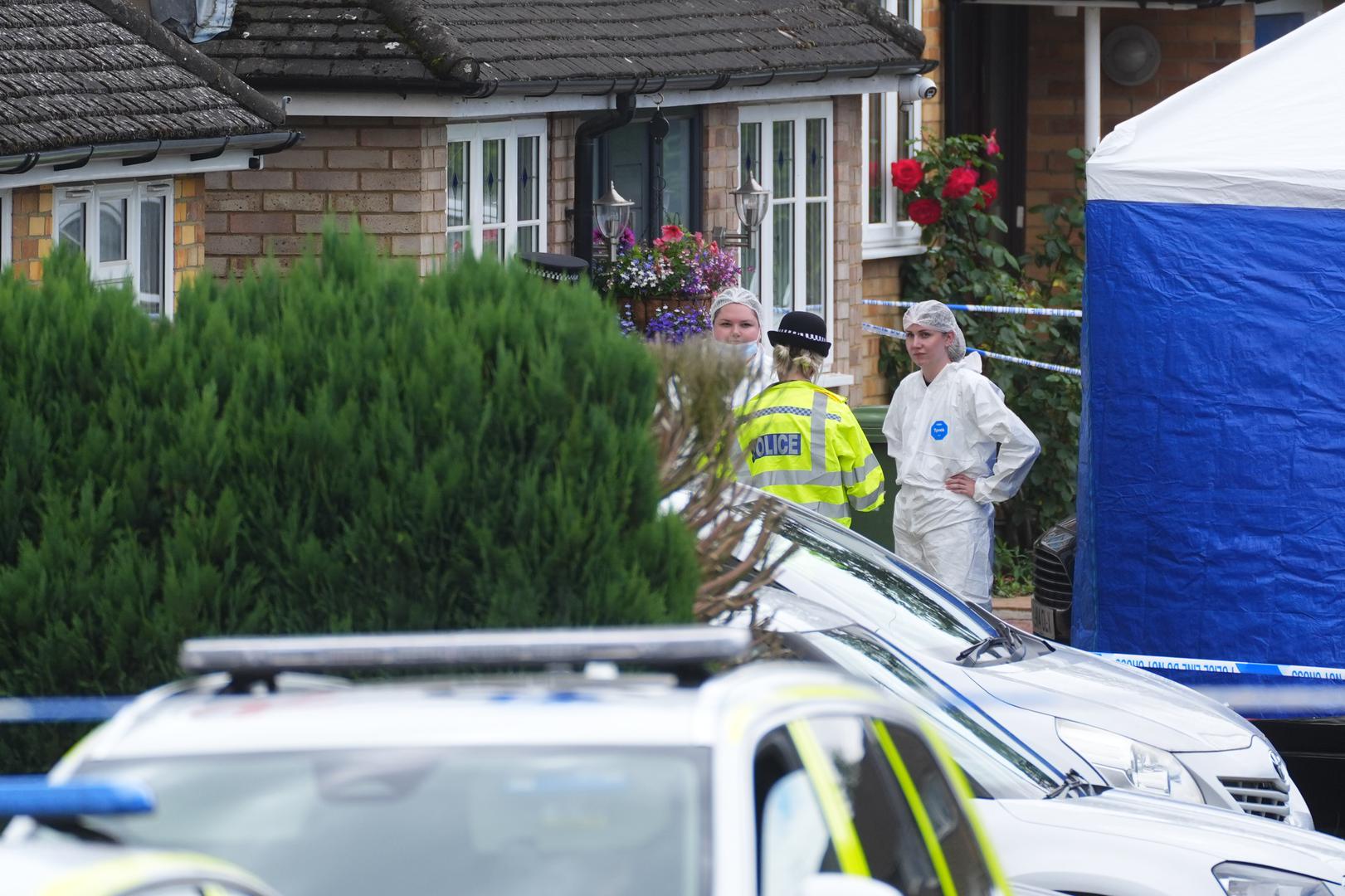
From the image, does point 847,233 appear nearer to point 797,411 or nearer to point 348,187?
point 348,187

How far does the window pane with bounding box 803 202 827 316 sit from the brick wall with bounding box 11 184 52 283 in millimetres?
7004

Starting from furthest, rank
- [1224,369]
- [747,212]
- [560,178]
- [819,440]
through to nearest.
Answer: [747,212] < [560,178] < [819,440] < [1224,369]

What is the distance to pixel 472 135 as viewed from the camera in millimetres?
11945

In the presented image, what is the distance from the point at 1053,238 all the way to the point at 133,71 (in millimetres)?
8545

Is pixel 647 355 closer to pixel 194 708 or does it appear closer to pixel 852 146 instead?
pixel 194 708

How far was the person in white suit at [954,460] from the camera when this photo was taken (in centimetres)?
985

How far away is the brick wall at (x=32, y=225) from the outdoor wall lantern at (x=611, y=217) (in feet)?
13.7

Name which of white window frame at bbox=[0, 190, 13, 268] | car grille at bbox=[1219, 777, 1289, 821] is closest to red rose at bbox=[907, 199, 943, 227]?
white window frame at bbox=[0, 190, 13, 268]

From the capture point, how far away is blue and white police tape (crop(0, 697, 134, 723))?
14.3 feet

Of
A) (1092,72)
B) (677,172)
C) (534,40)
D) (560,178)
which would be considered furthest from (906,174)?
(534,40)

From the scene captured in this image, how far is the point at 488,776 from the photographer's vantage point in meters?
3.00

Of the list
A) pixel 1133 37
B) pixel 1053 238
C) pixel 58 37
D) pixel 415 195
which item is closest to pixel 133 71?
pixel 58 37

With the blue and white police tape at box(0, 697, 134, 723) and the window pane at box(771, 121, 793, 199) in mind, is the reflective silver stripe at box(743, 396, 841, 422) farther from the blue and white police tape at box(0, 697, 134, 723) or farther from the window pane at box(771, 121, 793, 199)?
the window pane at box(771, 121, 793, 199)

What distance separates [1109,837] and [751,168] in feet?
31.4
